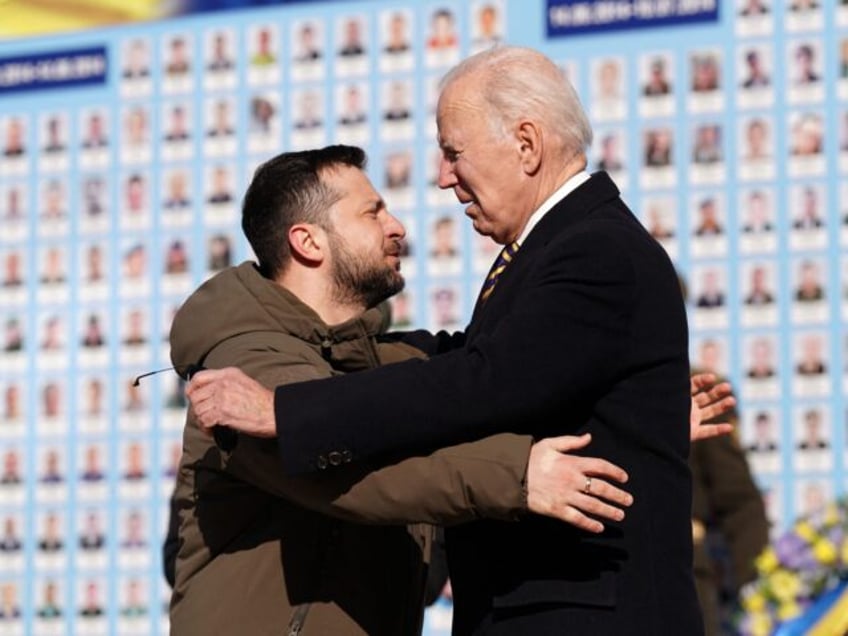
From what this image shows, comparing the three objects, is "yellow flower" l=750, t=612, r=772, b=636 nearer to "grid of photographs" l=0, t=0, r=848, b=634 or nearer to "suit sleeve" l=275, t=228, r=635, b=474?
"grid of photographs" l=0, t=0, r=848, b=634

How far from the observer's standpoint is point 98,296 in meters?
5.98

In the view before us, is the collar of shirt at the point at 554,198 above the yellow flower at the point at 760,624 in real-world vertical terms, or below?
above

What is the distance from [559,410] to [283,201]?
2.47 feet

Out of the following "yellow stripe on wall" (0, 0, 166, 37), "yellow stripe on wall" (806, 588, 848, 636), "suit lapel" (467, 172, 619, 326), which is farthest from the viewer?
"yellow stripe on wall" (0, 0, 166, 37)

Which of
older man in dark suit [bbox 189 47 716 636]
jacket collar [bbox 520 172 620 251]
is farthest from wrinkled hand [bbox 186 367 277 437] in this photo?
jacket collar [bbox 520 172 620 251]

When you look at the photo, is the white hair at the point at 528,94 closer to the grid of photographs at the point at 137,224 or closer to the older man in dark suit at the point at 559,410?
the older man in dark suit at the point at 559,410

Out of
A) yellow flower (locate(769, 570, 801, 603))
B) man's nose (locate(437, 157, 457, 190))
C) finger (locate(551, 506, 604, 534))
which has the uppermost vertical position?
man's nose (locate(437, 157, 457, 190))

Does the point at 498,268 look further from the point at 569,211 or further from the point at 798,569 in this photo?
the point at 798,569

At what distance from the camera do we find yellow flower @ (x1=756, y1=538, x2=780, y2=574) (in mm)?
4980

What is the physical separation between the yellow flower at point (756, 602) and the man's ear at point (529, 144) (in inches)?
115

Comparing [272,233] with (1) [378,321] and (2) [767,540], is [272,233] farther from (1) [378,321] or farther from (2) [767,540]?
(2) [767,540]

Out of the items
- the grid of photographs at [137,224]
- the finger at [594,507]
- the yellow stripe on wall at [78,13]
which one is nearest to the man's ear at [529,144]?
the finger at [594,507]

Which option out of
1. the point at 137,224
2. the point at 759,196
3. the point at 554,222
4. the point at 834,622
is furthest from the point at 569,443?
the point at 137,224

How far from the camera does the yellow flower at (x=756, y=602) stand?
5.07 metres
